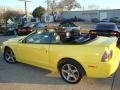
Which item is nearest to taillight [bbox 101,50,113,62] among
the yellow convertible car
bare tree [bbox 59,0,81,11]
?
the yellow convertible car

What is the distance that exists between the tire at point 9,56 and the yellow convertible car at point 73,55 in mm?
842

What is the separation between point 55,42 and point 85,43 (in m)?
0.92

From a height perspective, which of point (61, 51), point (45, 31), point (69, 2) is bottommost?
point (61, 51)

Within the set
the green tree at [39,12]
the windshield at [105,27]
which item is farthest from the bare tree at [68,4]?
the windshield at [105,27]

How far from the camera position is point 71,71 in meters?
6.04

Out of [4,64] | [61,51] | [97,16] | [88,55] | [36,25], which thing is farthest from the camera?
[97,16]

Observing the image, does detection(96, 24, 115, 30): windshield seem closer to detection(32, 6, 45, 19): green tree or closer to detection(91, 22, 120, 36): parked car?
detection(91, 22, 120, 36): parked car

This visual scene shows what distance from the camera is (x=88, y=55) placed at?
221 inches

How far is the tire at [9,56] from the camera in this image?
8.12 meters

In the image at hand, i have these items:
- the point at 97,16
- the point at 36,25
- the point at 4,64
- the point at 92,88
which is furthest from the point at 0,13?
the point at 92,88

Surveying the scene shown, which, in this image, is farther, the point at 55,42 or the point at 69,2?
the point at 69,2

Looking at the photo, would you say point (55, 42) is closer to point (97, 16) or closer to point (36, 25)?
point (36, 25)

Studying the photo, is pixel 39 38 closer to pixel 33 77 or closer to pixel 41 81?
pixel 33 77

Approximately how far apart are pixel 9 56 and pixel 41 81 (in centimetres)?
246
